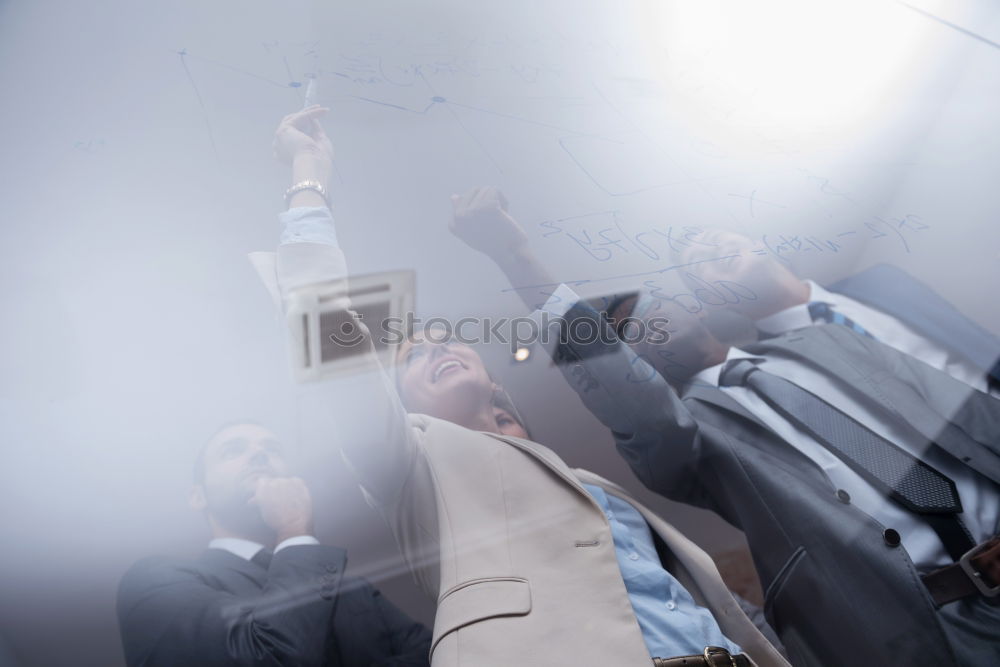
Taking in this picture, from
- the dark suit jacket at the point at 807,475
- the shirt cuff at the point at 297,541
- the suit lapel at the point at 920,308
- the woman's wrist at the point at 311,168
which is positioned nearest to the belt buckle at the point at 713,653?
the dark suit jacket at the point at 807,475

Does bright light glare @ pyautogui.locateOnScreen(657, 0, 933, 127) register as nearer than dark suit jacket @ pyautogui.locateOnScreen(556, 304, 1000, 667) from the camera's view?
No

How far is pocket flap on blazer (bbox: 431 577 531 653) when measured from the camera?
Result: 0.51 metres

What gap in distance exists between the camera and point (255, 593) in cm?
47

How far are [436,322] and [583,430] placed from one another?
22cm

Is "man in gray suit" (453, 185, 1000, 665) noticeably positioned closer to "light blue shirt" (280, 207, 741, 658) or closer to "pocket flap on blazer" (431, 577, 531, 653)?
"light blue shirt" (280, 207, 741, 658)

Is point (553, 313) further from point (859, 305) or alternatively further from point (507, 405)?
point (859, 305)

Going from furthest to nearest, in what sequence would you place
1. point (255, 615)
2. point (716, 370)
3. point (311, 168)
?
point (716, 370) → point (311, 168) → point (255, 615)

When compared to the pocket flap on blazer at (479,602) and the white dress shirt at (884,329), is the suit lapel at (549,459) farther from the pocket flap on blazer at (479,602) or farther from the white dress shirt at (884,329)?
the white dress shirt at (884,329)

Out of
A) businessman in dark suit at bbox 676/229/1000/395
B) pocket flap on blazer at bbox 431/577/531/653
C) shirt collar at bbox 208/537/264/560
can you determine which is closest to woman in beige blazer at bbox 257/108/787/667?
pocket flap on blazer at bbox 431/577/531/653

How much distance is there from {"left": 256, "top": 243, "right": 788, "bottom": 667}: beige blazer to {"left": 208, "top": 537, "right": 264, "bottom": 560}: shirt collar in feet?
0.35

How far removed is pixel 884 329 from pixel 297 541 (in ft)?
2.43

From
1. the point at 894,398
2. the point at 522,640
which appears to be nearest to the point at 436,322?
the point at 522,640

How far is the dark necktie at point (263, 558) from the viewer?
1.61 feet

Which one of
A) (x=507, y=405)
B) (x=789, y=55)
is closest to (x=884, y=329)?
(x=789, y=55)
